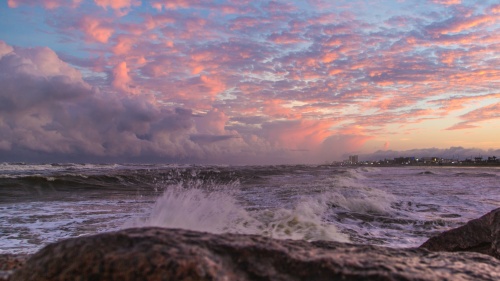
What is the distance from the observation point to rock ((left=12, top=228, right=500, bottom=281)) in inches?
75.8

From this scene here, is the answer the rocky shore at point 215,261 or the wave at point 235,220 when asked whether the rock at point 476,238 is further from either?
the rocky shore at point 215,261

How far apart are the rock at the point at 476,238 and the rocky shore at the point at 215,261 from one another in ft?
9.05

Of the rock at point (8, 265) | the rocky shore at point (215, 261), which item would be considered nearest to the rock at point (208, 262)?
the rocky shore at point (215, 261)

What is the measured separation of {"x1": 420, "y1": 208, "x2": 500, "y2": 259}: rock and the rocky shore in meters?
2.76

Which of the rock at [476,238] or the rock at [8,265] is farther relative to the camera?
the rock at [476,238]

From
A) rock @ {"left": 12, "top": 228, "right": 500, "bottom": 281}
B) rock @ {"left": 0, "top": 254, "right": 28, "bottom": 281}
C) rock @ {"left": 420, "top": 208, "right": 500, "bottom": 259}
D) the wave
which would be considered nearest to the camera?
rock @ {"left": 12, "top": 228, "right": 500, "bottom": 281}

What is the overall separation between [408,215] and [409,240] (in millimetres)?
→ 3293

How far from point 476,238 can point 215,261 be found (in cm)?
424

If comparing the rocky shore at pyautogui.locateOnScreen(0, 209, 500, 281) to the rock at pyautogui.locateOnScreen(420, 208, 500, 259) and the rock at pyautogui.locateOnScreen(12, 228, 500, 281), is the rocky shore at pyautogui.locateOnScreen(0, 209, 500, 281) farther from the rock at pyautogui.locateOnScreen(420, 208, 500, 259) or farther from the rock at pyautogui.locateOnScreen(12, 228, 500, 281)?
the rock at pyautogui.locateOnScreen(420, 208, 500, 259)

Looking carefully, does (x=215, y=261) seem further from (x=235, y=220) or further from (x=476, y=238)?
(x=235, y=220)

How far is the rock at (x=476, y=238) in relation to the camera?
4766 mm

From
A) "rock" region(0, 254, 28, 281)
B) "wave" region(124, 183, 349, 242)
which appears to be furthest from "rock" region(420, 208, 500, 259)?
"rock" region(0, 254, 28, 281)

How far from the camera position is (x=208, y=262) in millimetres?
1973

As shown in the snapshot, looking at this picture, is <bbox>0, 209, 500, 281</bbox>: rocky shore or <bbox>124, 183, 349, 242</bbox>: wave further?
<bbox>124, 183, 349, 242</bbox>: wave
